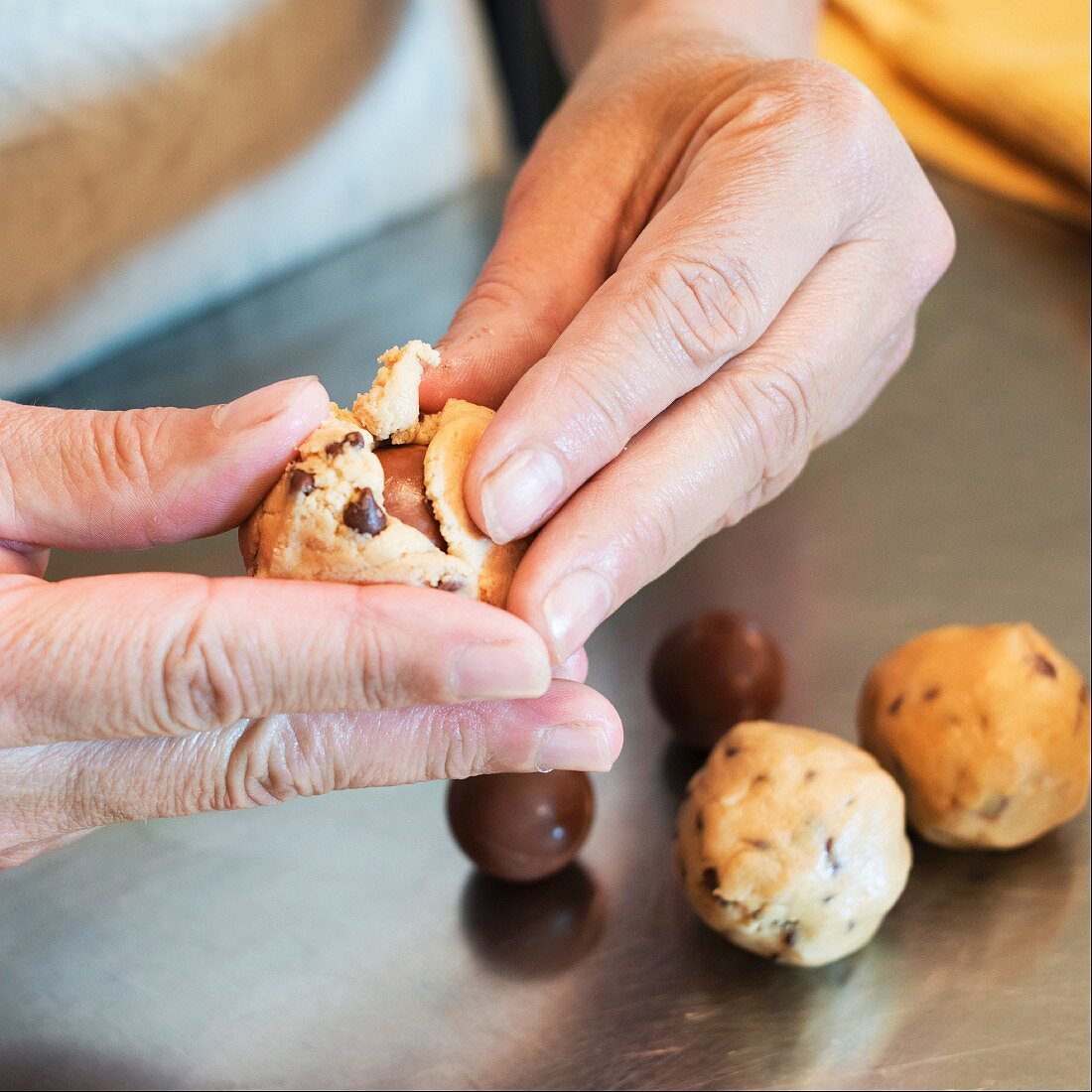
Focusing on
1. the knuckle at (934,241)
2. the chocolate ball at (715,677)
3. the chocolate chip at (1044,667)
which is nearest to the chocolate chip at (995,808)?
the chocolate chip at (1044,667)

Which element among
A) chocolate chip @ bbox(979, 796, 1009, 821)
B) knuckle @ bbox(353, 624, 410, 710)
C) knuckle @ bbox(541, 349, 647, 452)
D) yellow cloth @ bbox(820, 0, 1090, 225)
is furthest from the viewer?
yellow cloth @ bbox(820, 0, 1090, 225)

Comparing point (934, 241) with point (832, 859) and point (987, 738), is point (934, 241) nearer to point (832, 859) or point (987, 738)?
point (987, 738)

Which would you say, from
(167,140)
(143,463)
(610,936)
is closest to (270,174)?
(167,140)

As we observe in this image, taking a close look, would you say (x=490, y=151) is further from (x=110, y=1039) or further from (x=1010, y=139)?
(x=110, y=1039)

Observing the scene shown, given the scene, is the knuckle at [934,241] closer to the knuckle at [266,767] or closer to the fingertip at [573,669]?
the fingertip at [573,669]

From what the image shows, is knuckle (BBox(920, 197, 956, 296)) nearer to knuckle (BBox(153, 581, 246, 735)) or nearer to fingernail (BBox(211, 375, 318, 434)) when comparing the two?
fingernail (BBox(211, 375, 318, 434))

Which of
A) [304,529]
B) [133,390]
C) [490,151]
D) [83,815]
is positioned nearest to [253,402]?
[304,529]

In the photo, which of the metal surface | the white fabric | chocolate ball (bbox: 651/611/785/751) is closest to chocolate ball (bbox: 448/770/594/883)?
the metal surface
